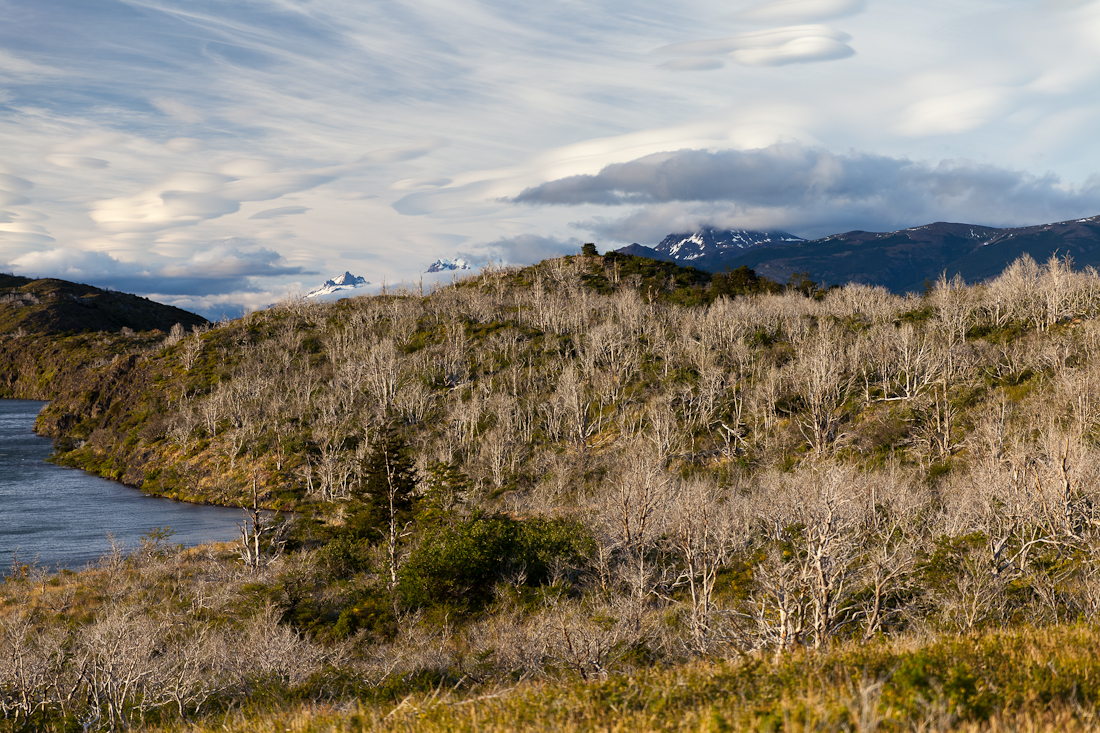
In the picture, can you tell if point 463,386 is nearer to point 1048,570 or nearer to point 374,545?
point 374,545

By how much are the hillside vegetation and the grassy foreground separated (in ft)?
0.25

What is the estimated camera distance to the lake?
247 feet

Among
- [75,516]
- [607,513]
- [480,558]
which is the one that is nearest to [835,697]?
[480,558]

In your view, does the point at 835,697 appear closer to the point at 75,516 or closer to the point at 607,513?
the point at 607,513

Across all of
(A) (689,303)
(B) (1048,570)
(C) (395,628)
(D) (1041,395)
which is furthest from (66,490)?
(D) (1041,395)

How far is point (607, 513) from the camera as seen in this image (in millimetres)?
48031

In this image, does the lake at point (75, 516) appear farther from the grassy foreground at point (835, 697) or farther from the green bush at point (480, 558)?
the grassy foreground at point (835, 697)

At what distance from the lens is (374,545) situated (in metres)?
55.8

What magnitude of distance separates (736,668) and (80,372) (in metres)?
218

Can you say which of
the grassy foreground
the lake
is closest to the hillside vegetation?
the grassy foreground

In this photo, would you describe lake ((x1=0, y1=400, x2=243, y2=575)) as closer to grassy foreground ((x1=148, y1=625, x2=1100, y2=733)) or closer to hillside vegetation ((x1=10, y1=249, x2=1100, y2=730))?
hillside vegetation ((x1=10, y1=249, x2=1100, y2=730))

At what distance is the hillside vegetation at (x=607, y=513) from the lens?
33.9ft

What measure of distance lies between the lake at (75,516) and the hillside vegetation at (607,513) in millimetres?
6185

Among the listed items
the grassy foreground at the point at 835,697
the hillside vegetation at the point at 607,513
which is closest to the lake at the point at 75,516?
the hillside vegetation at the point at 607,513
